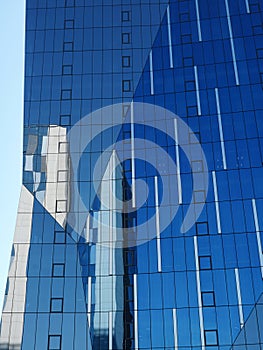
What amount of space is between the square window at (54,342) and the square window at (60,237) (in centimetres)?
488

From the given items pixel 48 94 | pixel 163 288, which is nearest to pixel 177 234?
pixel 163 288

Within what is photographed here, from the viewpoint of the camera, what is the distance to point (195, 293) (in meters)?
25.8

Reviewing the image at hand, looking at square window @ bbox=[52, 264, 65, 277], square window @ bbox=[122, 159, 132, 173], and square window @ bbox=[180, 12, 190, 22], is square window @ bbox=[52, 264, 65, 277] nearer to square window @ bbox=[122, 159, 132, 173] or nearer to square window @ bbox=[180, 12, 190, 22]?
square window @ bbox=[122, 159, 132, 173]

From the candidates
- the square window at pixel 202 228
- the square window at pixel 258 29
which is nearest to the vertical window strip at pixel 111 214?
the square window at pixel 202 228

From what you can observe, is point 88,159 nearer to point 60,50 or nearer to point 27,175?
point 27,175

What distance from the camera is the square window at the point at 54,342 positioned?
25516 mm

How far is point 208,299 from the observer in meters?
25.5

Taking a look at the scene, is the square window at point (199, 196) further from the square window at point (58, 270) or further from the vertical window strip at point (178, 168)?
the square window at point (58, 270)

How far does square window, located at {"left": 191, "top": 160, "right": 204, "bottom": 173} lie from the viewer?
94.2 ft

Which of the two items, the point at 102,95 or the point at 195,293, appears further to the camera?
the point at 102,95

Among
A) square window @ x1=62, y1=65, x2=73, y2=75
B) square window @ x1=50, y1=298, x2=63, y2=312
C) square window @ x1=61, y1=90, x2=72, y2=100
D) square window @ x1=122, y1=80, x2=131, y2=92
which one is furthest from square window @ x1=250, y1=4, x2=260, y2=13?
square window @ x1=50, y1=298, x2=63, y2=312

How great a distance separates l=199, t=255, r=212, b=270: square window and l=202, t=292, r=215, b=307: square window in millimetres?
1314

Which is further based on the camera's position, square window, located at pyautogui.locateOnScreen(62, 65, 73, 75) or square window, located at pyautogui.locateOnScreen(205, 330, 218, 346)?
square window, located at pyautogui.locateOnScreen(62, 65, 73, 75)

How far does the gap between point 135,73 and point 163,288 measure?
1321cm
